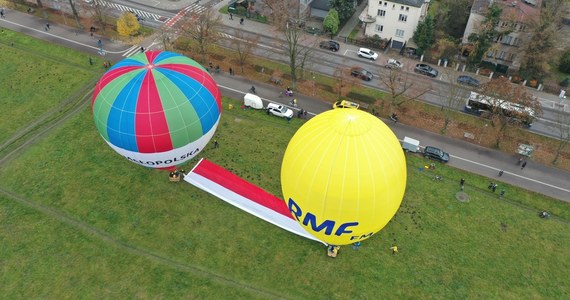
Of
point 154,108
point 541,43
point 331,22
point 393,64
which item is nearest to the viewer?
point 154,108

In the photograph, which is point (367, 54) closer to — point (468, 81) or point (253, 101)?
point (468, 81)

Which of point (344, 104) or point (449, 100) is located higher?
point (449, 100)

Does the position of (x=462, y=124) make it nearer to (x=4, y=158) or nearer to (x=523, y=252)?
(x=523, y=252)

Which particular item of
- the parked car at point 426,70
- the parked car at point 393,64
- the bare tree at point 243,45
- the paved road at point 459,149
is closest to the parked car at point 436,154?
the paved road at point 459,149

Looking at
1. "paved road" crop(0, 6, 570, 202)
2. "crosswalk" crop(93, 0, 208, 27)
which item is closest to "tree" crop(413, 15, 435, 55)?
"paved road" crop(0, 6, 570, 202)

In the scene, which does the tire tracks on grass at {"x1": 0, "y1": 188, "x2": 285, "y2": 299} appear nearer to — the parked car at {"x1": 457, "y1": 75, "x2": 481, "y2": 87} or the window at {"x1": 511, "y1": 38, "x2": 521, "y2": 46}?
the parked car at {"x1": 457, "y1": 75, "x2": 481, "y2": 87}

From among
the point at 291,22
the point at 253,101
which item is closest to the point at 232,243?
the point at 253,101

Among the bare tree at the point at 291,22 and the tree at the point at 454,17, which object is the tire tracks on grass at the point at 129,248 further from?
the tree at the point at 454,17

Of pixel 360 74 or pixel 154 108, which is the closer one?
pixel 154 108
